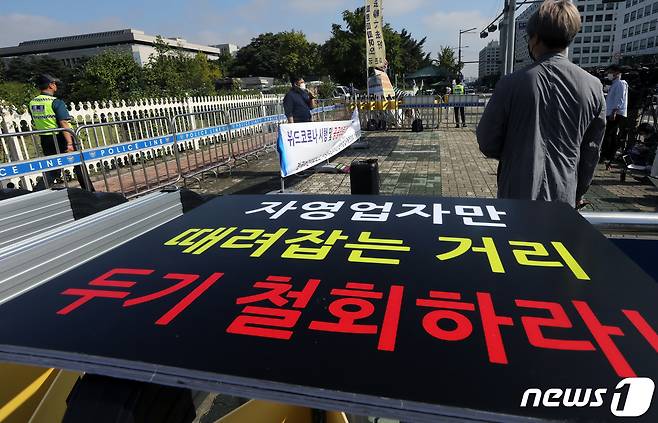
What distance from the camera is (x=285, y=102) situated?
8242 millimetres

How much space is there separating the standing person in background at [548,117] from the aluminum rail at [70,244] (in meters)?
1.84

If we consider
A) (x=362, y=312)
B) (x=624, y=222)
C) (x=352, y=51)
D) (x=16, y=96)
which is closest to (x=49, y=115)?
(x=16, y=96)

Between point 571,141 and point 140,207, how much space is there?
2.24 metres

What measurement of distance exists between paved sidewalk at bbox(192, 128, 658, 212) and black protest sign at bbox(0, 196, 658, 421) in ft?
13.5

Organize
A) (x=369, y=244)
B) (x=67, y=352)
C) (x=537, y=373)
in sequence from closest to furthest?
1. (x=537, y=373)
2. (x=67, y=352)
3. (x=369, y=244)

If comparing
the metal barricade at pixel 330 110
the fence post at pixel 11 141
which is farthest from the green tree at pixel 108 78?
the fence post at pixel 11 141

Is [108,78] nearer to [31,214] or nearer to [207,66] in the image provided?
[31,214]

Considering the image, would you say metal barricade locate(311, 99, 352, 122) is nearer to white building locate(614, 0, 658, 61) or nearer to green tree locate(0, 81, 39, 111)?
green tree locate(0, 81, 39, 111)

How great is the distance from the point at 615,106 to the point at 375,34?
30.8ft

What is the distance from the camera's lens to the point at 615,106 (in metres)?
7.51

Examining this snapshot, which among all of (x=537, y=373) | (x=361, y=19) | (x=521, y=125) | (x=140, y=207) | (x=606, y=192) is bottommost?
(x=606, y=192)

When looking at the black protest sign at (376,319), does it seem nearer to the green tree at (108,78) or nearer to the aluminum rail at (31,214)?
the aluminum rail at (31,214)

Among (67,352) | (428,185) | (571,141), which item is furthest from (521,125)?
(428,185)

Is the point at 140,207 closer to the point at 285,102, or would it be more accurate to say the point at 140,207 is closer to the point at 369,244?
the point at 369,244
